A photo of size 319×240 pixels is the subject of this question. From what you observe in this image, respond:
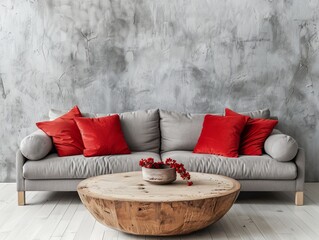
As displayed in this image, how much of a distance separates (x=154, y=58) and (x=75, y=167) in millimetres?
1706

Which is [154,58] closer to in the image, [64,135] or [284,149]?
[64,135]

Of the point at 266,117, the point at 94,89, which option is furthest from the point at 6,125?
the point at 266,117

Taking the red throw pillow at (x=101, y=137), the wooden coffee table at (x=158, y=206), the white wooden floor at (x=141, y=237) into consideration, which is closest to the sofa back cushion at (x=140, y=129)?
the red throw pillow at (x=101, y=137)

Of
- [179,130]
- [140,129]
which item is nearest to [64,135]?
[140,129]

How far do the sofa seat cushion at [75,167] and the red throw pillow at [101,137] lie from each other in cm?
13

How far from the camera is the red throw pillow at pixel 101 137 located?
5.20 meters

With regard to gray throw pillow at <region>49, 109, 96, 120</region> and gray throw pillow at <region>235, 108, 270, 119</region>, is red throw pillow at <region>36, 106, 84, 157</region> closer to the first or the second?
gray throw pillow at <region>49, 109, 96, 120</region>

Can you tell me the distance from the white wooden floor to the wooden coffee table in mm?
166

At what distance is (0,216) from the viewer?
468cm

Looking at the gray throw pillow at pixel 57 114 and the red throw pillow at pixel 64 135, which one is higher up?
the gray throw pillow at pixel 57 114

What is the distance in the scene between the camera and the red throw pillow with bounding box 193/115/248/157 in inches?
206

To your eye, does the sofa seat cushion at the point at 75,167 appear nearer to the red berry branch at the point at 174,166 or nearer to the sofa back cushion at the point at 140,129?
the sofa back cushion at the point at 140,129

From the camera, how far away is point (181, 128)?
18.4 ft

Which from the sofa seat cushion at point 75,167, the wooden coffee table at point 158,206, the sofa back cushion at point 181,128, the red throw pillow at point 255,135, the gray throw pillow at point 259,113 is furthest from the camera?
the gray throw pillow at point 259,113
